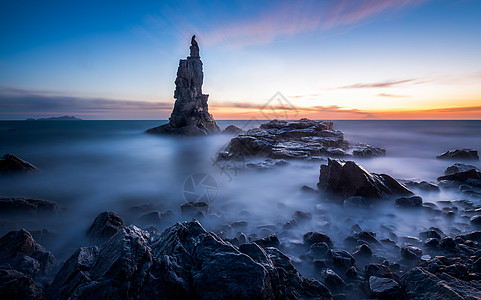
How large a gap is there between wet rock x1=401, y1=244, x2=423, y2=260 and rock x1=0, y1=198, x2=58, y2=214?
11032mm

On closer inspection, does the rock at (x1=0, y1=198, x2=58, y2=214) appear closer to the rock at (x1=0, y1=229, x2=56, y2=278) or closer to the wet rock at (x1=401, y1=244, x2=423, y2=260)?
the rock at (x1=0, y1=229, x2=56, y2=278)

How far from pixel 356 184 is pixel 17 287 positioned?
9.39 m

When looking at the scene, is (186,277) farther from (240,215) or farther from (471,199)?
(471,199)

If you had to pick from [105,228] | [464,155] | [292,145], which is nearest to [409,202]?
[105,228]

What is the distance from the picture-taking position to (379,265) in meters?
4.20

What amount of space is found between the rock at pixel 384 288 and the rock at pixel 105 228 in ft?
20.3

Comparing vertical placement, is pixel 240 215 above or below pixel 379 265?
below

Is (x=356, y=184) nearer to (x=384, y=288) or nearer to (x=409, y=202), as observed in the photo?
(x=409, y=202)

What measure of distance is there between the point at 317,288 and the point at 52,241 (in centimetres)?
702

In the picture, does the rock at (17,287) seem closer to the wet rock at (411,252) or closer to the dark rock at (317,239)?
the dark rock at (317,239)

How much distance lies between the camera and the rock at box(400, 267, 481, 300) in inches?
116

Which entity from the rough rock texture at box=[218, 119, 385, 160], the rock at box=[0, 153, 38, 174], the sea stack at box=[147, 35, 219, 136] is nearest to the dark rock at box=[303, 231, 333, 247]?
the rough rock texture at box=[218, 119, 385, 160]

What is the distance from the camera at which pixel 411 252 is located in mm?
4691

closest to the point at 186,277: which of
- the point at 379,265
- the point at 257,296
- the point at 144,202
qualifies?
the point at 257,296
